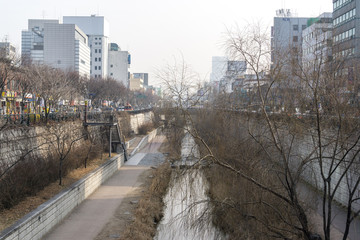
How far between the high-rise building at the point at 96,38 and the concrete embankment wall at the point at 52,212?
11310 cm

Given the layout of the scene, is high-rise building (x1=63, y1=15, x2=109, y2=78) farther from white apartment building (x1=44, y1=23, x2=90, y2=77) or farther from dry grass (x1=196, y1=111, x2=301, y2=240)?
dry grass (x1=196, y1=111, x2=301, y2=240)

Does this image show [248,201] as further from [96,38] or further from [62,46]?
[96,38]

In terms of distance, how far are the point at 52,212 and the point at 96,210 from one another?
9.49 feet

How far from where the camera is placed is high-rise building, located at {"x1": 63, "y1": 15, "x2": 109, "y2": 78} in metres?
136

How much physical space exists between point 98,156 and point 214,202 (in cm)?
1858

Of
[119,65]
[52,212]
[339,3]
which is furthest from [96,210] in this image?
[119,65]

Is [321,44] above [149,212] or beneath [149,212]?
above

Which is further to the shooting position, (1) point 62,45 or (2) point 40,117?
(1) point 62,45

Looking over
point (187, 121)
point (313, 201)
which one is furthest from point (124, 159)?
point (313, 201)

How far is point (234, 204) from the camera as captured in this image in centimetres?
844

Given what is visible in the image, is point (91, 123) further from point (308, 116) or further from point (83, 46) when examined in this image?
point (83, 46)

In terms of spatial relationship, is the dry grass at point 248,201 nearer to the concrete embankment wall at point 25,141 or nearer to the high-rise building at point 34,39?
the concrete embankment wall at point 25,141

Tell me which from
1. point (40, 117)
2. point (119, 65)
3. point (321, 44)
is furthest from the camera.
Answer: point (119, 65)

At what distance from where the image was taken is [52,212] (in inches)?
495
